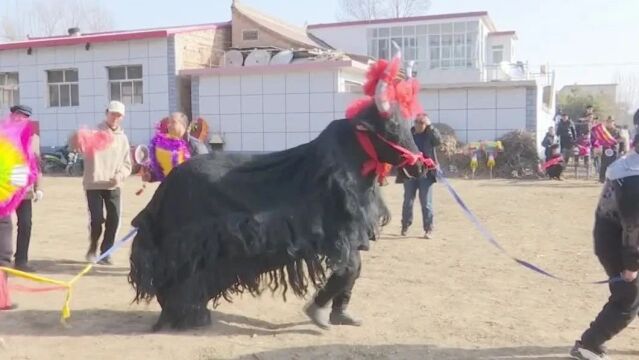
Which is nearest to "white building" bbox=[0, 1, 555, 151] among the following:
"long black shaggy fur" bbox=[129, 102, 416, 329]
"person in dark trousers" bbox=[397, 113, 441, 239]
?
"person in dark trousers" bbox=[397, 113, 441, 239]

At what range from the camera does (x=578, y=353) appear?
4.70 meters

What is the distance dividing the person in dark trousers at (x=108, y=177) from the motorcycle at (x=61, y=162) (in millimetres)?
15856

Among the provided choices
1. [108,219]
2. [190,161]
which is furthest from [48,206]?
[190,161]

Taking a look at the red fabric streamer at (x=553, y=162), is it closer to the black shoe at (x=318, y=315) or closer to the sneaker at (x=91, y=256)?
the sneaker at (x=91, y=256)

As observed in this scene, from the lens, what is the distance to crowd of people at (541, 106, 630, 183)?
57.9 ft

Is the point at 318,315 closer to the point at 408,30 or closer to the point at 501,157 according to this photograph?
the point at 501,157

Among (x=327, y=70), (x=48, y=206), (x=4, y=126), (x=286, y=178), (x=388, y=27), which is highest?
(x=388, y=27)

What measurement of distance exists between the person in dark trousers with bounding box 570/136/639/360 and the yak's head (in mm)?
1486

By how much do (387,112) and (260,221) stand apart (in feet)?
4.14

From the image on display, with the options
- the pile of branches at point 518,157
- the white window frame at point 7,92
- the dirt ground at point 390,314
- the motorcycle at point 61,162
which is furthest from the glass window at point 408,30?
the dirt ground at point 390,314

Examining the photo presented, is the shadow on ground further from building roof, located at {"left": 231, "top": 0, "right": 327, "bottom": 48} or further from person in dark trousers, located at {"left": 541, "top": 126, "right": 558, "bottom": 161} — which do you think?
building roof, located at {"left": 231, "top": 0, "right": 327, "bottom": 48}

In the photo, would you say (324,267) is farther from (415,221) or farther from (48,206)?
(48,206)

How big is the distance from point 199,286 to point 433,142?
489 centimetres

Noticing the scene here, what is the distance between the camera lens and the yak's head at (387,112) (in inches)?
205
